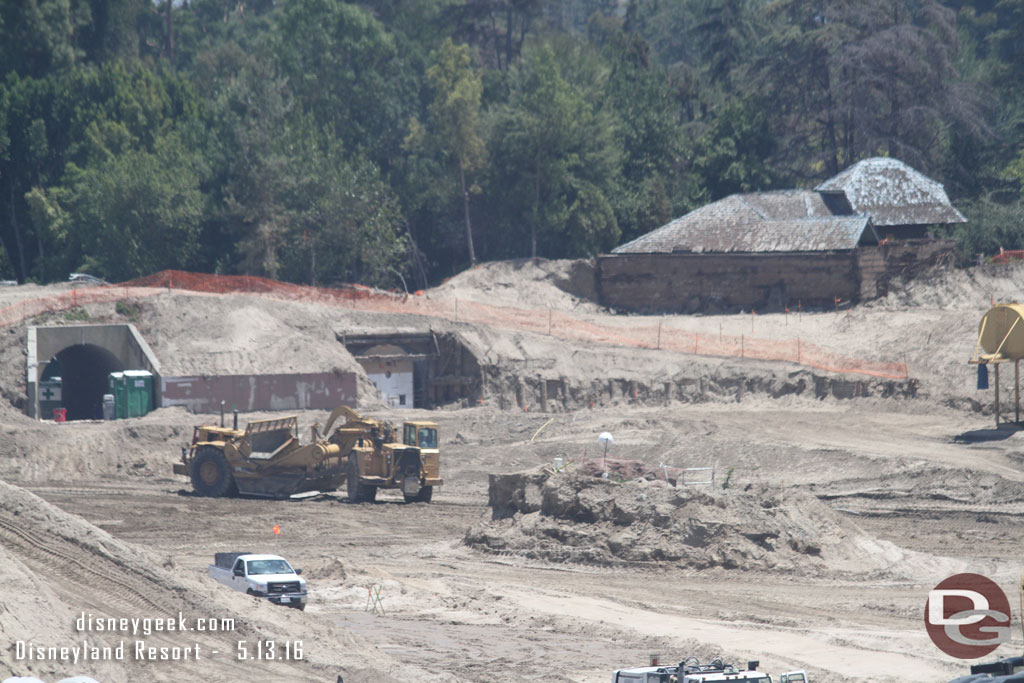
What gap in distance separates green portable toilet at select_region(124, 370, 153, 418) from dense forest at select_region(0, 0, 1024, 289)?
48.7 ft

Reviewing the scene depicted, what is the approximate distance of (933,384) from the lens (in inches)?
1586

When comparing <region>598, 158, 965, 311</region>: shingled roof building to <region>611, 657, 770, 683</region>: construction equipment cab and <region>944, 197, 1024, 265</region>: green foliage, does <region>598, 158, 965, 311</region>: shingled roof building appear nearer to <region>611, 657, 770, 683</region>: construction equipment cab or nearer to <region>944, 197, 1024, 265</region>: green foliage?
<region>944, 197, 1024, 265</region>: green foliage

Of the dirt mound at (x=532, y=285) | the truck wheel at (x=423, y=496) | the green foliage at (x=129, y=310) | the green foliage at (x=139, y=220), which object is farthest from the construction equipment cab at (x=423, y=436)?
the green foliage at (x=139, y=220)

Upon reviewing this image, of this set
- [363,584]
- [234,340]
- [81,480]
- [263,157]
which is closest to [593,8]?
[263,157]

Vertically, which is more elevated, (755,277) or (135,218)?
(135,218)

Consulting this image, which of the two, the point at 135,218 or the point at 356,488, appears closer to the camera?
the point at 356,488

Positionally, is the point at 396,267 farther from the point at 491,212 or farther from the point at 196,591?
the point at 196,591

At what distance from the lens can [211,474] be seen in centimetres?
3250

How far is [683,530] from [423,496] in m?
8.65

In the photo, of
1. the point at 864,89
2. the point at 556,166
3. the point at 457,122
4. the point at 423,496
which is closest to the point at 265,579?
the point at 423,496

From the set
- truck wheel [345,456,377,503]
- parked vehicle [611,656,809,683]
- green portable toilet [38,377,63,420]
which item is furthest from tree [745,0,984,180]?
parked vehicle [611,656,809,683]

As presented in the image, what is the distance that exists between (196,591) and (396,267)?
43562 mm

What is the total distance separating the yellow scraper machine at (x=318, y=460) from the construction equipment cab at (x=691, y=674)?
1710 centimetres

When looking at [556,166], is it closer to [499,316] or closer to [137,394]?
[499,316]
